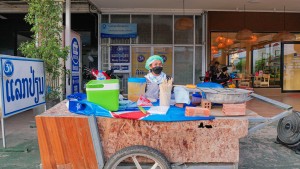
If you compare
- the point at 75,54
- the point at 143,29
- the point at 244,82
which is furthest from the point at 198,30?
the point at 75,54

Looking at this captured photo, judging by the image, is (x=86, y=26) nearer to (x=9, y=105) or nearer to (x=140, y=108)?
(x=9, y=105)

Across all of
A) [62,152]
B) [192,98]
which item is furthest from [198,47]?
[62,152]

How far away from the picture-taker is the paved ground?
12.0ft

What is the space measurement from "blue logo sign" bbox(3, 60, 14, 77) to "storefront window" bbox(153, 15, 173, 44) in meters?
7.17

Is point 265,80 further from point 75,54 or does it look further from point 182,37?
point 75,54

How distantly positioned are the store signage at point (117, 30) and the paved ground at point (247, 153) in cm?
592

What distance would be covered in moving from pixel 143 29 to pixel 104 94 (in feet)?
28.6

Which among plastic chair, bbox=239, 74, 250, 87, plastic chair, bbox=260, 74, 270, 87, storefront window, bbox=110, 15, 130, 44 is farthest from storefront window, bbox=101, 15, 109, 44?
plastic chair, bbox=260, 74, 270, 87

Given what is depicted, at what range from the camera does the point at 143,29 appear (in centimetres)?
1091

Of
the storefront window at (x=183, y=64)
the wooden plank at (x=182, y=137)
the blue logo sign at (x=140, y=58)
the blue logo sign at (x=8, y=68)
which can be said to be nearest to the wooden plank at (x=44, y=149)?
the wooden plank at (x=182, y=137)

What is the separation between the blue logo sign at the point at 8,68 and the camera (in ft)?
13.4

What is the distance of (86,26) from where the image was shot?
11.6 m

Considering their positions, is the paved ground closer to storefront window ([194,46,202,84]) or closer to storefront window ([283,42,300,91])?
storefront window ([194,46,202,84])

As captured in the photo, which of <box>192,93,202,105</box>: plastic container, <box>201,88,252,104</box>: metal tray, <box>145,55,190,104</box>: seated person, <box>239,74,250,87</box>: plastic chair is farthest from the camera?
<box>239,74,250,87</box>: plastic chair
